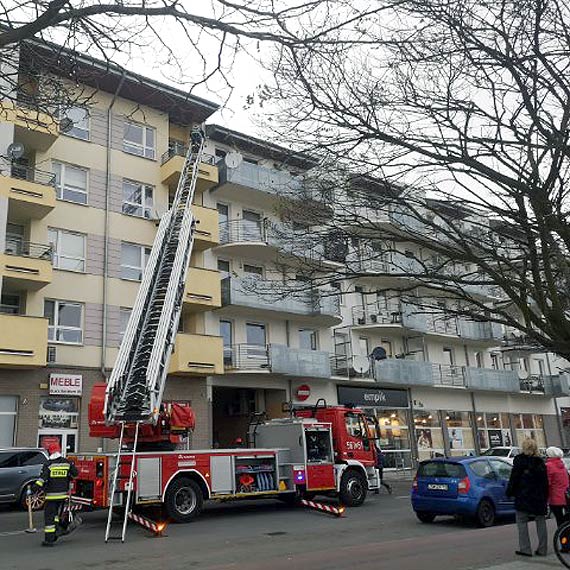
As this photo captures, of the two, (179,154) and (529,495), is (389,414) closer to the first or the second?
(179,154)

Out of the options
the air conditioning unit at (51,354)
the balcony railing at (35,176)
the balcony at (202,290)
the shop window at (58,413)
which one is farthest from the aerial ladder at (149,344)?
the shop window at (58,413)

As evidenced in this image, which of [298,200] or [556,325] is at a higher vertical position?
[298,200]

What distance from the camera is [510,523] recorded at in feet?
47.4

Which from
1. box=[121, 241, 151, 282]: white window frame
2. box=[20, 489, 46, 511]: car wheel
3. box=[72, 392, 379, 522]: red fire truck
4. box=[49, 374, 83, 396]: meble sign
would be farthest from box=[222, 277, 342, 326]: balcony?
box=[20, 489, 46, 511]: car wheel

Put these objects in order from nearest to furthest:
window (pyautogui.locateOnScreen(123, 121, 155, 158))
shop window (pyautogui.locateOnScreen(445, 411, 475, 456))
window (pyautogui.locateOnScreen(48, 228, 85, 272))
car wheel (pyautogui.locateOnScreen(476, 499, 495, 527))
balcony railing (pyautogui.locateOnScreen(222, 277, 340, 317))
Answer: car wheel (pyautogui.locateOnScreen(476, 499, 495, 527)), window (pyautogui.locateOnScreen(48, 228, 85, 272)), balcony railing (pyautogui.locateOnScreen(222, 277, 340, 317)), window (pyautogui.locateOnScreen(123, 121, 155, 158)), shop window (pyautogui.locateOnScreen(445, 411, 475, 456))

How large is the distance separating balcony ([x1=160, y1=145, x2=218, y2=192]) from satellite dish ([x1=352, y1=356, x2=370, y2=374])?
404 inches

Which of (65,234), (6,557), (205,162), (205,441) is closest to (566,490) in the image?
(6,557)

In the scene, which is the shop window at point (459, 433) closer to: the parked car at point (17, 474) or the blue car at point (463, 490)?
the blue car at point (463, 490)

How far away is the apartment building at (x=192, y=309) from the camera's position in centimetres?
2180

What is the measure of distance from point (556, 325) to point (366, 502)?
11663 mm

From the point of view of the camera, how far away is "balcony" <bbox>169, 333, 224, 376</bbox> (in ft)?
78.0

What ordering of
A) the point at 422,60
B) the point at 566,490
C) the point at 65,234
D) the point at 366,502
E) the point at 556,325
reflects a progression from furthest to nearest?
1. the point at 65,234
2. the point at 366,502
3. the point at 566,490
4. the point at 556,325
5. the point at 422,60

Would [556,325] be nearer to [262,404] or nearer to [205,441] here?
[205,441]

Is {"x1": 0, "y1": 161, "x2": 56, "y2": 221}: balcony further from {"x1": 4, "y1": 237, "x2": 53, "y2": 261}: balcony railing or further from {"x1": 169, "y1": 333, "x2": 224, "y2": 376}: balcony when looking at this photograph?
{"x1": 169, "y1": 333, "x2": 224, "y2": 376}: balcony
